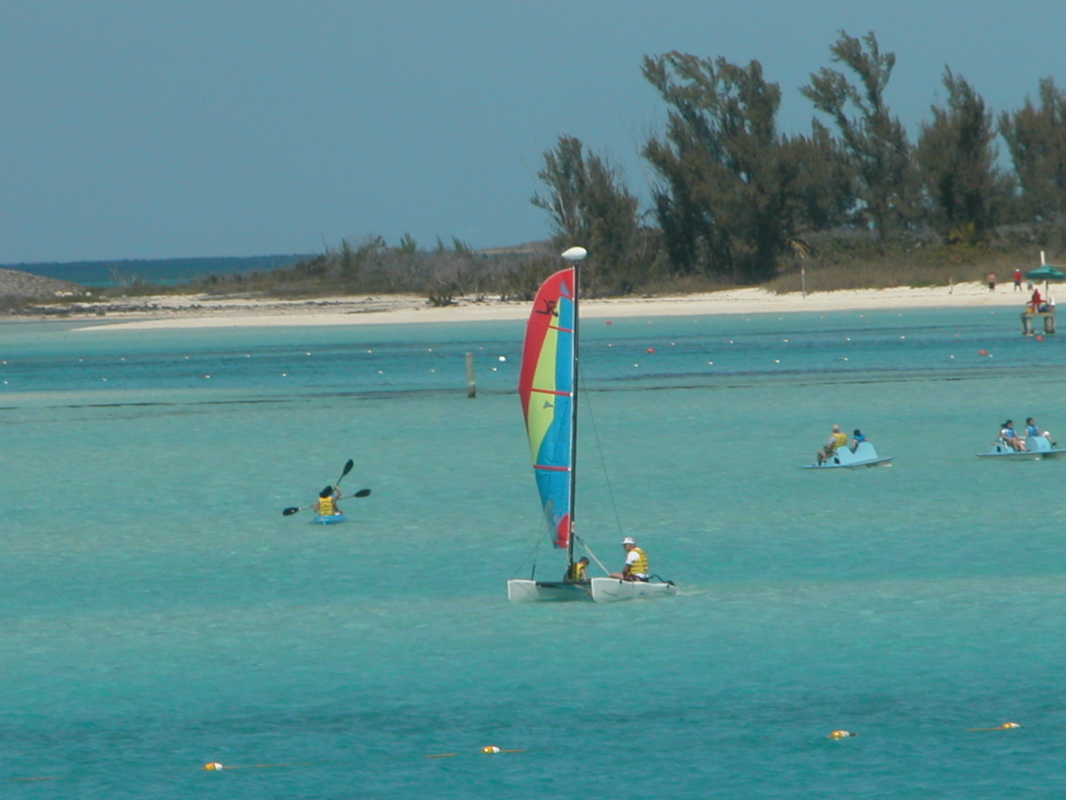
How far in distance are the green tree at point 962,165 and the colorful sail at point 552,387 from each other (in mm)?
76771

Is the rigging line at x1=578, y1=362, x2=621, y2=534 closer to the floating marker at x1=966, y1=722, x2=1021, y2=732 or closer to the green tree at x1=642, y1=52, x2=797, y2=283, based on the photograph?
the floating marker at x1=966, y1=722, x2=1021, y2=732

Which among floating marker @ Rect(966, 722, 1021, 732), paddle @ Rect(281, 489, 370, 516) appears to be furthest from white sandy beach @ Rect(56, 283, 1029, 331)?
floating marker @ Rect(966, 722, 1021, 732)

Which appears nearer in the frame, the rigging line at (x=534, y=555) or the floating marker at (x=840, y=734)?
the floating marker at (x=840, y=734)

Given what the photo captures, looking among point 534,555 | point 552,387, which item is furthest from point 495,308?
point 552,387

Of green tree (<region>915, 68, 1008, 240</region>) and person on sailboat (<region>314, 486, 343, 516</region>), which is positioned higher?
green tree (<region>915, 68, 1008, 240</region>)

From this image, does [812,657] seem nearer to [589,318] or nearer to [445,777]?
[445,777]

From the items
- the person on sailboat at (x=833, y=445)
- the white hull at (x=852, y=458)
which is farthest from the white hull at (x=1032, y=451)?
the person on sailboat at (x=833, y=445)

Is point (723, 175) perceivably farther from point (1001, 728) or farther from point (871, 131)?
point (1001, 728)

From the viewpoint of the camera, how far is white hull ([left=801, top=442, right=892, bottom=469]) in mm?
30062

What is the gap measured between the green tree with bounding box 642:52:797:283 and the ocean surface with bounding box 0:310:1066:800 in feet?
182

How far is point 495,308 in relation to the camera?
96.7 metres

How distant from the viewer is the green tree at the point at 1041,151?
96312mm

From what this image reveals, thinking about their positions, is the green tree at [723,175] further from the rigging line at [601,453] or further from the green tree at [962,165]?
the rigging line at [601,453]

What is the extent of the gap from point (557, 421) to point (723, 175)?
8085 centimetres
